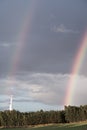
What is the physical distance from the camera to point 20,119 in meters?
112

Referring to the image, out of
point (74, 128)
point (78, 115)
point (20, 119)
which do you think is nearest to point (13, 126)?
point (20, 119)

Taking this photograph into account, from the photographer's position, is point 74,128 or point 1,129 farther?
point 1,129

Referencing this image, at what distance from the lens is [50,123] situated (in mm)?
111125

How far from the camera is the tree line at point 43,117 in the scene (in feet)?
365

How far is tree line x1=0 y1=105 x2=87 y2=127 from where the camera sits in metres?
111

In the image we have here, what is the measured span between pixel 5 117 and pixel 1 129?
1147 cm

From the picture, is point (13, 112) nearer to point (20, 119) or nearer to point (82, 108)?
point (20, 119)

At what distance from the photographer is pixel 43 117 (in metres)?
112

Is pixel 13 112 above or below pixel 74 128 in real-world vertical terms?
above

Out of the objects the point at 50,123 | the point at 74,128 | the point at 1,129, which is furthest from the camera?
the point at 50,123

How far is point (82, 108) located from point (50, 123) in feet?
29.9

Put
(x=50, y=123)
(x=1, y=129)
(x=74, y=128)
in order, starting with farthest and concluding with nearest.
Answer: (x=50, y=123) < (x=1, y=129) < (x=74, y=128)

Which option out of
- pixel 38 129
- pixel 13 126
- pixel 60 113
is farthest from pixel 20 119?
Answer: pixel 38 129

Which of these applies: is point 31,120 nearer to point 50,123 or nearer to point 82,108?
point 50,123
